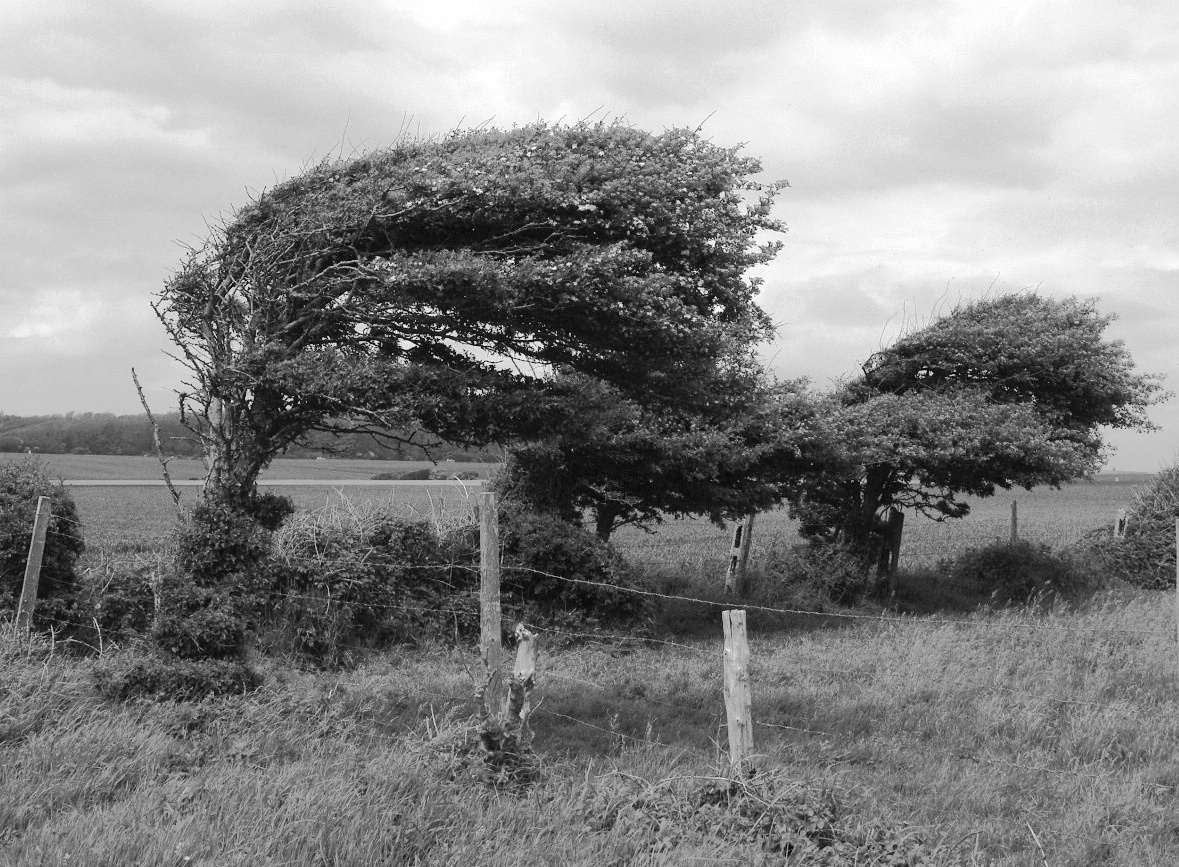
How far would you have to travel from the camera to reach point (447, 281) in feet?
35.1

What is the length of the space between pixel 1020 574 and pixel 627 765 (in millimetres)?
16224

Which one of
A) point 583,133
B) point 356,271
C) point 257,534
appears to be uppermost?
point 583,133

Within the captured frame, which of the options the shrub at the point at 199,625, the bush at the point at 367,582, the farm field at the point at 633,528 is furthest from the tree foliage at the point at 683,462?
the shrub at the point at 199,625

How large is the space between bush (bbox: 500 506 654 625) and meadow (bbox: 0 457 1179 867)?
113cm

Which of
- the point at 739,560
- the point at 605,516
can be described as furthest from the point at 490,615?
the point at 739,560

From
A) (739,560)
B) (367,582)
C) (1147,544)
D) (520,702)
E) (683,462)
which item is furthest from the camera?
(1147,544)

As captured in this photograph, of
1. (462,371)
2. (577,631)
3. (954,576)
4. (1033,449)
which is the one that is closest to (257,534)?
(462,371)

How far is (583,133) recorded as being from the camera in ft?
39.6

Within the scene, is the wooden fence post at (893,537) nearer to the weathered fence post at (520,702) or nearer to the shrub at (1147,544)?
the shrub at (1147,544)

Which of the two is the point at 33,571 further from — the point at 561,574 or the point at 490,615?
the point at 561,574

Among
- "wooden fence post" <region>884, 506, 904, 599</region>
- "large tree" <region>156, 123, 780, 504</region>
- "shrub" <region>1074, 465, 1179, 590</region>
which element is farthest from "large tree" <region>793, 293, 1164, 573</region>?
"large tree" <region>156, 123, 780, 504</region>

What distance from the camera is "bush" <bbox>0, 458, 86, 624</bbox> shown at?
434 inches

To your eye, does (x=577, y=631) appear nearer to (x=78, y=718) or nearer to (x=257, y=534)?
(x=257, y=534)

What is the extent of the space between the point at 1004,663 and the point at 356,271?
8372 mm
